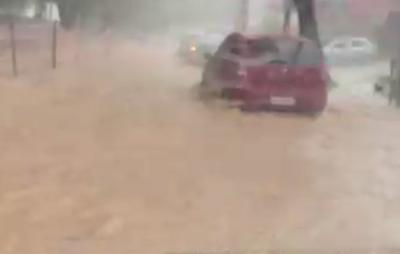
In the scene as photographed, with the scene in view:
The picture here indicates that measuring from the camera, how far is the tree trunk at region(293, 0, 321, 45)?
187 centimetres

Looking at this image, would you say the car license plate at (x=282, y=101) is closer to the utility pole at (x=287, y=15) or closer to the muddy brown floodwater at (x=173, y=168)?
the muddy brown floodwater at (x=173, y=168)

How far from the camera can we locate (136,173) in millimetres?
1482

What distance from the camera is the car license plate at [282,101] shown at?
178 centimetres

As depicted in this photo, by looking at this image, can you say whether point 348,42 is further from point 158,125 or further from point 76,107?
point 76,107

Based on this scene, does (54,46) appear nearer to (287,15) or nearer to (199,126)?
(199,126)

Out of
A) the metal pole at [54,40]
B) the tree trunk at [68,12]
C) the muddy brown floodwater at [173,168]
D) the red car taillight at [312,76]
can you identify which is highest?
the tree trunk at [68,12]

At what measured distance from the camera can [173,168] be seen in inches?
59.9

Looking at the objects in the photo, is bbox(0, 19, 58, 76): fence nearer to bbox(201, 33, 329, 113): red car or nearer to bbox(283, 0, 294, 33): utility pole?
bbox(201, 33, 329, 113): red car

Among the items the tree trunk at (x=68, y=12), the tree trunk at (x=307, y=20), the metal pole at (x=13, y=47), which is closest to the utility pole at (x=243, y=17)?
the tree trunk at (x=307, y=20)

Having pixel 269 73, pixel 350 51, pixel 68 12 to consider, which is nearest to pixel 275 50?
pixel 269 73

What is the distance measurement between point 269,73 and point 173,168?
1.24 ft

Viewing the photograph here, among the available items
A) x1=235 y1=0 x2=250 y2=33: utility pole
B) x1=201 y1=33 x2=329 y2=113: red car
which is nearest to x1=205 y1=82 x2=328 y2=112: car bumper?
x1=201 y1=33 x2=329 y2=113: red car

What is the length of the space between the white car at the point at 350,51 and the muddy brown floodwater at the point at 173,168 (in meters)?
→ 0.07

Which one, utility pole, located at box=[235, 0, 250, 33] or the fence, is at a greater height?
utility pole, located at box=[235, 0, 250, 33]
